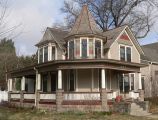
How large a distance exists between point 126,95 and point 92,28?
7451mm

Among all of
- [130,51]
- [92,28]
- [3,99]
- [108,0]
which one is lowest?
[3,99]

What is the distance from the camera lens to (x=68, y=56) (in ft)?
99.7

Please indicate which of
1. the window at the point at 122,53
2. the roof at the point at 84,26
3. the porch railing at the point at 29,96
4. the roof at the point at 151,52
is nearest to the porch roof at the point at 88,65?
the window at the point at 122,53

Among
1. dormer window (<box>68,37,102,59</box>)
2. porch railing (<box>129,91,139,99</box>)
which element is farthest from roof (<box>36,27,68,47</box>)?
porch railing (<box>129,91,139,99</box>)

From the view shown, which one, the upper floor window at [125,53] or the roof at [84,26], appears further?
the upper floor window at [125,53]

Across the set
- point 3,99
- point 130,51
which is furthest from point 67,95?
point 3,99

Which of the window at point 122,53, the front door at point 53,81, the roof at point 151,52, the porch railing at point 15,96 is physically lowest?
the porch railing at point 15,96

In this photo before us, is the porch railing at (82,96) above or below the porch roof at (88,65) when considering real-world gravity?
below

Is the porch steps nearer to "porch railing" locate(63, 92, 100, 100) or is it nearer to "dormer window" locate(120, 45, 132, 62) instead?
"porch railing" locate(63, 92, 100, 100)

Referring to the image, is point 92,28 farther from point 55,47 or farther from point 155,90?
point 155,90

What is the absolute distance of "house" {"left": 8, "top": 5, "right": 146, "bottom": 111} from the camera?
26094 mm

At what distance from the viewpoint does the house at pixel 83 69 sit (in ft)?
85.6

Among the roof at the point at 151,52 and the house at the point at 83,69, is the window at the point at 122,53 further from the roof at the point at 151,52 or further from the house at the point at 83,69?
the roof at the point at 151,52

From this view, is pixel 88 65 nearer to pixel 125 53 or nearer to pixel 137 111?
pixel 137 111
